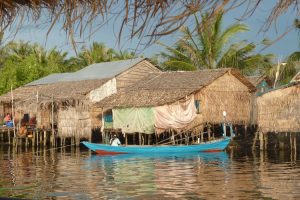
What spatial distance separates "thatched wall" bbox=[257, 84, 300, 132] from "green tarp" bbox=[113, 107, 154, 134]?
4.81 m

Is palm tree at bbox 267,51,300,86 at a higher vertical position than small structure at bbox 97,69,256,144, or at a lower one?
higher

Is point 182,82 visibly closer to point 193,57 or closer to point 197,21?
point 193,57

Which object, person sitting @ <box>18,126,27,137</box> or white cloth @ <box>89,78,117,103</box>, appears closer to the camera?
white cloth @ <box>89,78,117,103</box>

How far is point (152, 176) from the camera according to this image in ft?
50.8

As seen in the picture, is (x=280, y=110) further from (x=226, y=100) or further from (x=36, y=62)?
(x=36, y=62)

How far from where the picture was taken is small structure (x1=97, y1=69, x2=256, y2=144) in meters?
22.4

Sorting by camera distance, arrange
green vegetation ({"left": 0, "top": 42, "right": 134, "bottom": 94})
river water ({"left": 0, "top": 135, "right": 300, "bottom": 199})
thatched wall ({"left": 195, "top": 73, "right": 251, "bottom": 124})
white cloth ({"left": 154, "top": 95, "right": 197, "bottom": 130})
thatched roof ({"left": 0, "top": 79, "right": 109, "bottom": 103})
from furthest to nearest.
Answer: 1. green vegetation ({"left": 0, "top": 42, "right": 134, "bottom": 94})
2. thatched roof ({"left": 0, "top": 79, "right": 109, "bottom": 103})
3. thatched wall ({"left": 195, "top": 73, "right": 251, "bottom": 124})
4. white cloth ({"left": 154, "top": 95, "right": 197, "bottom": 130})
5. river water ({"left": 0, "top": 135, "right": 300, "bottom": 199})

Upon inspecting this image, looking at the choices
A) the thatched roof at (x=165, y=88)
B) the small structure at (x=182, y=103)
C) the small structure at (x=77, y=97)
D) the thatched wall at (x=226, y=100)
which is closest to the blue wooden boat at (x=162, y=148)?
the small structure at (x=182, y=103)

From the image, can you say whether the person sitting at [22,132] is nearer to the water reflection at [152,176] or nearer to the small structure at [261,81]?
the water reflection at [152,176]

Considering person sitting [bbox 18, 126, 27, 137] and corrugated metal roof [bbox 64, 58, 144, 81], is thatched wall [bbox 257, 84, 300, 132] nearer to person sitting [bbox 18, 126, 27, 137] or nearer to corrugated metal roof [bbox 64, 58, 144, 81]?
corrugated metal roof [bbox 64, 58, 144, 81]

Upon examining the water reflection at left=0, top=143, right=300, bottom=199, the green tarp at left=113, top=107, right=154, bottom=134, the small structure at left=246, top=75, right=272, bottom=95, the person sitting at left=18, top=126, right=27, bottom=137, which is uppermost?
the small structure at left=246, top=75, right=272, bottom=95

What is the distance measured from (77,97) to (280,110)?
970cm

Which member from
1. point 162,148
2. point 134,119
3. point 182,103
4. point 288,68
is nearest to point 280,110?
point 288,68

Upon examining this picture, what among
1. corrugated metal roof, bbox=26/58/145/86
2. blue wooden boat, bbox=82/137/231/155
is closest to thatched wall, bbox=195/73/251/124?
blue wooden boat, bbox=82/137/231/155
